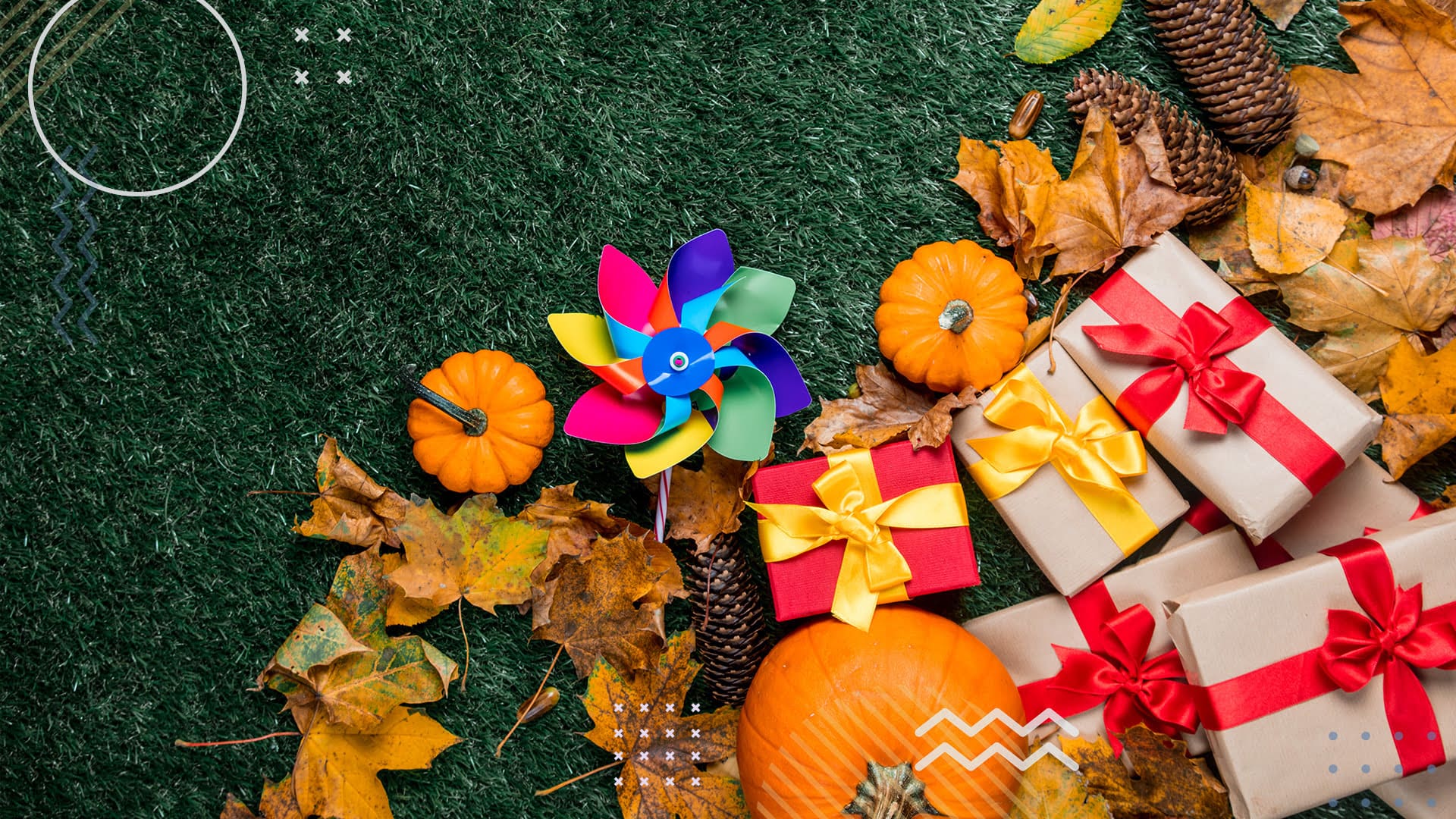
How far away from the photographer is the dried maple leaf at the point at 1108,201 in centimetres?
157

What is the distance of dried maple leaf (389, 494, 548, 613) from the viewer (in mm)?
1570

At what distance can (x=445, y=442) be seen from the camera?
5.15ft

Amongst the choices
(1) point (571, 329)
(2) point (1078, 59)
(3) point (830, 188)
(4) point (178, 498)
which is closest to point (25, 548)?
(4) point (178, 498)

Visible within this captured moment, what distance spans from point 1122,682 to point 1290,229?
0.83 meters

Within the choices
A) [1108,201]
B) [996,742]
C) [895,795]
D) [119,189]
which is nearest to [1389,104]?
[1108,201]

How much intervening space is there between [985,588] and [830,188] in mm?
788

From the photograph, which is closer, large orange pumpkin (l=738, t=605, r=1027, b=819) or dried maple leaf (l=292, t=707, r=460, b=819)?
large orange pumpkin (l=738, t=605, r=1027, b=819)

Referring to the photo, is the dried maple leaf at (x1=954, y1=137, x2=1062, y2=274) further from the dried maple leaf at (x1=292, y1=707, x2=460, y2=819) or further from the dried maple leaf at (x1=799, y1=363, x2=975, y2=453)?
the dried maple leaf at (x1=292, y1=707, x2=460, y2=819)

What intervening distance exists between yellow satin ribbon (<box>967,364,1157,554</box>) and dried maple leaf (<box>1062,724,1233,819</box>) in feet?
1.01

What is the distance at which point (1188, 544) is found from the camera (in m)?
1.53

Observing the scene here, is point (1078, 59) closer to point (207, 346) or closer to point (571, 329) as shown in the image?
point (571, 329)

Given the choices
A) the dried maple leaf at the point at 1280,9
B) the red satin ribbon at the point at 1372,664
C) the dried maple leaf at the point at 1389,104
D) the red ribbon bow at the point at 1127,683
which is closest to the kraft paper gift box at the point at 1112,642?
the red ribbon bow at the point at 1127,683

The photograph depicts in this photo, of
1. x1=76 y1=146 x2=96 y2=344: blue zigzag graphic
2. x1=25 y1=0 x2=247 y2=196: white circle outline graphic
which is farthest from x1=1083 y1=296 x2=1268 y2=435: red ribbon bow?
x1=76 y1=146 x2=96 y2=344: blue zigzag graphic

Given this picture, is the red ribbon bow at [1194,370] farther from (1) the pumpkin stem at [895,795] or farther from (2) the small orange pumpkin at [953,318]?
(1) the pumpkin stem at [895,795]
